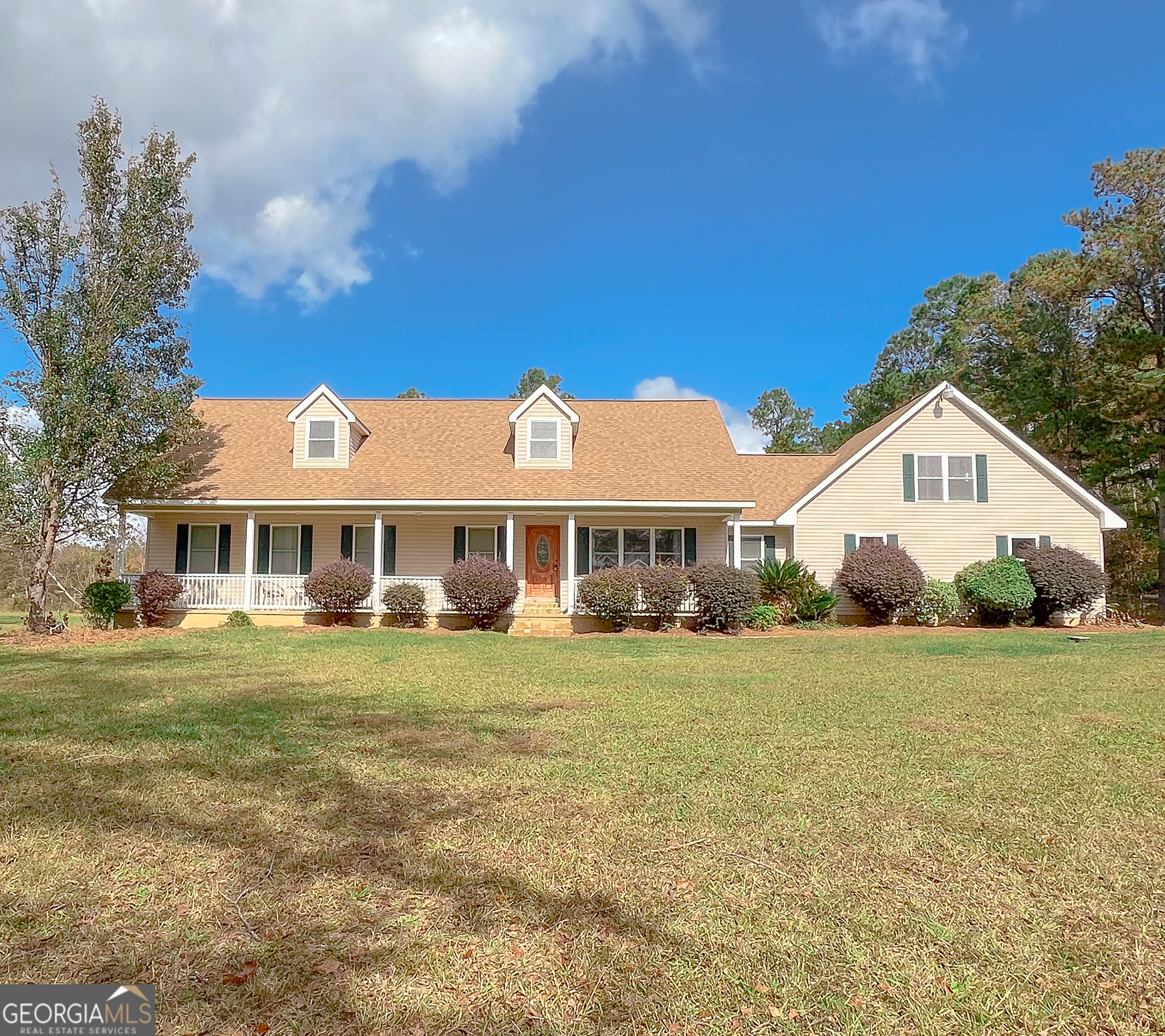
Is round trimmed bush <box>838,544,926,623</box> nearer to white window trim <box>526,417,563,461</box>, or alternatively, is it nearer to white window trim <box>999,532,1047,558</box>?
white window trim <box>999,532,1047,558</box>

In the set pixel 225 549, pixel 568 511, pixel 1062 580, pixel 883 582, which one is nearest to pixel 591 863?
pixel 568 511

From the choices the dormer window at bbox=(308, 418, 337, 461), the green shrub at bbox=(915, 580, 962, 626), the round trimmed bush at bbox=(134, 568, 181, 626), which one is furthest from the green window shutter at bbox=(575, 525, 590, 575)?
the round trimmed bush at bbox=(134, 568, 181, 626)

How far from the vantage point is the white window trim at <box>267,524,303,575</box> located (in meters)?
19.8

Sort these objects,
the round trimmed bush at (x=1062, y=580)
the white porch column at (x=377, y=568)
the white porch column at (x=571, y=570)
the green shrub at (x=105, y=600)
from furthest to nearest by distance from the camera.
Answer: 1. the round trimmed bush at (x=1062, y=580)
2. the white porch column at (x=377, y=568)
3. the white porch column at (x=571, y=570)
4. the green shrub at (x=105, y=600)

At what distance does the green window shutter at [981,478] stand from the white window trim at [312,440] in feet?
60.2

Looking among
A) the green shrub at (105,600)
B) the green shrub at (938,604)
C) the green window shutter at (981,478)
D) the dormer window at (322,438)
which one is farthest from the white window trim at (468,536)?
the green window shutter at (981,478)

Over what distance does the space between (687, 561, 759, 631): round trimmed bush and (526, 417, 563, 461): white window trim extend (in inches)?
213

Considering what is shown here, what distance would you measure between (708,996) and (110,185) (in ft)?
64.5

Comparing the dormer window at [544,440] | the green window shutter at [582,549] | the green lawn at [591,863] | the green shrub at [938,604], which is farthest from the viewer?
the dormer window at [544,440]

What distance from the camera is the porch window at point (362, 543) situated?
19906mm

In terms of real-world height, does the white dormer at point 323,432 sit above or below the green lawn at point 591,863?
above

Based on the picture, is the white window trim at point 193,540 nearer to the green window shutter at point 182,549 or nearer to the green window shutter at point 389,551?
the green window shutter at point 182,549

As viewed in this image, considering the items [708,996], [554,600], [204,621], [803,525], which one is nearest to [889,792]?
[708,996]

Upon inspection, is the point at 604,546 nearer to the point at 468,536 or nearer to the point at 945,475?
the point at 468,536
